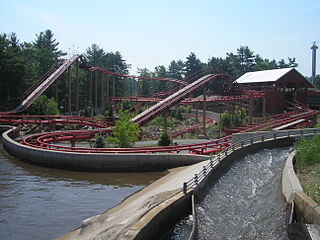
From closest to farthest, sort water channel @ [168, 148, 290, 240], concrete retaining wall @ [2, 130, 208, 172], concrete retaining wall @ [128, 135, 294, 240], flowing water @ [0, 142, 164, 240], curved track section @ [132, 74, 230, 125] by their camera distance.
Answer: concrete retaining wall @ [128, 135, 294, 240] < water channel @ [168, 148, 290, 240] < flowing water @ [0, 142, 164, 240] < concrete retaining wall @ [2, 130, 208, 172] < curved track section @ [132, 74, 230, 125]

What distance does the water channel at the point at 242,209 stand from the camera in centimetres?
1088

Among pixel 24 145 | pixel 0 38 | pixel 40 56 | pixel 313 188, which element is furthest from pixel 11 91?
pixel 313 188

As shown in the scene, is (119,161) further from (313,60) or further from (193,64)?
(313,60)

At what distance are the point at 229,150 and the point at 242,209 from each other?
8.48 metres

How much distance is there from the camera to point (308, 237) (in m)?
9.92

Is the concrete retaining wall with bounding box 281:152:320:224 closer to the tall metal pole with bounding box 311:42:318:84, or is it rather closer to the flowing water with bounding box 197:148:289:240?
the flowing water with bounding box 197:148:289:240

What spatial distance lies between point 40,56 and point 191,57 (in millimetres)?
54299

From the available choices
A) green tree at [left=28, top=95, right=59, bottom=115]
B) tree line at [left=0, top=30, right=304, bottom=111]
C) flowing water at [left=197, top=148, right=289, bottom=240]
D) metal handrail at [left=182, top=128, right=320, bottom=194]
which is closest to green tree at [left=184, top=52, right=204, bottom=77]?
tree line at [left=0, top=30, right=304, bottom=111]

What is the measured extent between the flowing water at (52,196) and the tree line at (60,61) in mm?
30893

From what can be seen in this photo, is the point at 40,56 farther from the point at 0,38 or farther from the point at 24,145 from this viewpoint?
the point at 24,145

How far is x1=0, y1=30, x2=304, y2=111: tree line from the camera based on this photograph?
52.2m

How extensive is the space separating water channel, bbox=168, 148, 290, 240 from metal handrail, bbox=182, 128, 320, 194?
720mm

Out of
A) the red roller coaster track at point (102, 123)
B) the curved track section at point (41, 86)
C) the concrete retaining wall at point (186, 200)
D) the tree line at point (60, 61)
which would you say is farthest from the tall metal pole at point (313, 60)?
the concrete retaining wall at point (186, 200)

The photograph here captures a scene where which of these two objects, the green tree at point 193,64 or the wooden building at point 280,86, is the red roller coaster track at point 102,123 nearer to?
the wooden building at point 280,86
